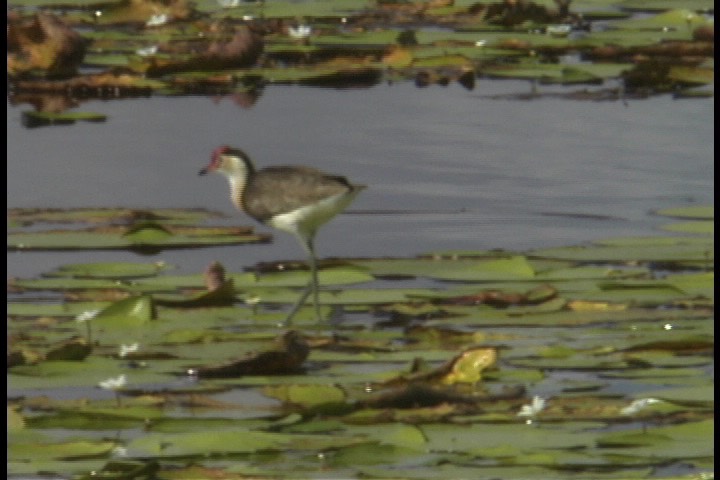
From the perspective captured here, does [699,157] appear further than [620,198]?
Yes

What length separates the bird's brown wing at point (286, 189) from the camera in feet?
25.4

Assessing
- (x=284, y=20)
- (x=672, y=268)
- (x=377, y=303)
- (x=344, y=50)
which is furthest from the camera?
(x=284, y=20)

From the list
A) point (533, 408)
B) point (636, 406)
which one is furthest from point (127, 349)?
point (636, 406)

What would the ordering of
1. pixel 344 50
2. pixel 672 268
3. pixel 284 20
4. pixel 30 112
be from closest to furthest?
pixel 672 268
pixel 30 112
pixel 344 50
pixel 284 20

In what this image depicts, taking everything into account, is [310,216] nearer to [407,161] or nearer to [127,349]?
[127,349]

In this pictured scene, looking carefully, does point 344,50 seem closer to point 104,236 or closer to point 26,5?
point 26,5

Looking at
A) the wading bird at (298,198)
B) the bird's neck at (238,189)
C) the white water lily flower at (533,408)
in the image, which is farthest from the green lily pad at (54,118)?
the white water lily flower at (533,408)

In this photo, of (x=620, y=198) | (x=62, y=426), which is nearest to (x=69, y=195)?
(x=620, y=198)

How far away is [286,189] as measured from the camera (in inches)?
309

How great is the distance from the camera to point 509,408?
19.2 ft

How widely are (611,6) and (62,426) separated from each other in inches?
454

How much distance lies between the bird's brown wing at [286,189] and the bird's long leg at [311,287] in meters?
0.16

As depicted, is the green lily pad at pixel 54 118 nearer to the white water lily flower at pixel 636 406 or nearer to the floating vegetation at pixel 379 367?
the floating vegetation at pixel 379 367

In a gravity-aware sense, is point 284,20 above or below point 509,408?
above
